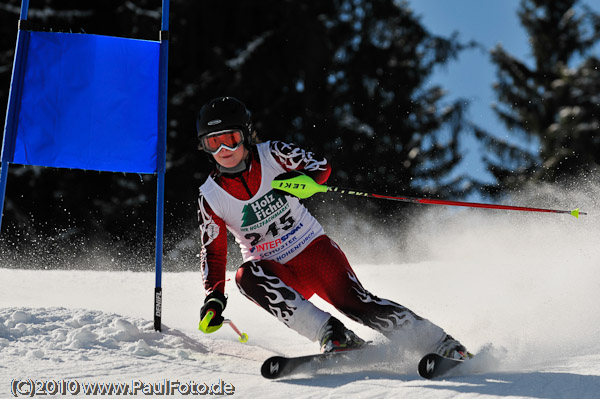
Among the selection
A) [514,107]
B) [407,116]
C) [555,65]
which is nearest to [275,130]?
[407,116]

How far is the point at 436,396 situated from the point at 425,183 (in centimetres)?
1285

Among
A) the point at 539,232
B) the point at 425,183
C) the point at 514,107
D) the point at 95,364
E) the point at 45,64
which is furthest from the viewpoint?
the point at 514,107

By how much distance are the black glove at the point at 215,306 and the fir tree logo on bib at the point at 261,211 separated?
366 mm

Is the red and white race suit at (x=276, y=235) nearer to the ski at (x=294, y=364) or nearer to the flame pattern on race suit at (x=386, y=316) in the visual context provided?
the flame pattern on race suit at (x=386, y=316)

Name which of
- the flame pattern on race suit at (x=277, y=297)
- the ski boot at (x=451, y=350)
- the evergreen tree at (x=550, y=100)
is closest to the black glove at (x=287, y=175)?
the flame pattern on race suit at (x=277, y=297)

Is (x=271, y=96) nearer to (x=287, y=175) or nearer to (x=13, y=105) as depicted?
(x=13, y=105)

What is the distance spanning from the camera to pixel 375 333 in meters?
3.74

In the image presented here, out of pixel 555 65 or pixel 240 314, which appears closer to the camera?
pixel 240 314

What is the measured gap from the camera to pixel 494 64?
17672 mm

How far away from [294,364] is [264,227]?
768 mm

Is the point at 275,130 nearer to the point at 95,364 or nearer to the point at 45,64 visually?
the point at 45,64

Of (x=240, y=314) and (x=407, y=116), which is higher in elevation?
(x=407, y=116)

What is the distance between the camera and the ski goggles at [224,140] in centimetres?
309

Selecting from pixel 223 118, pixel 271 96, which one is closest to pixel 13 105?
pixel 223 118
